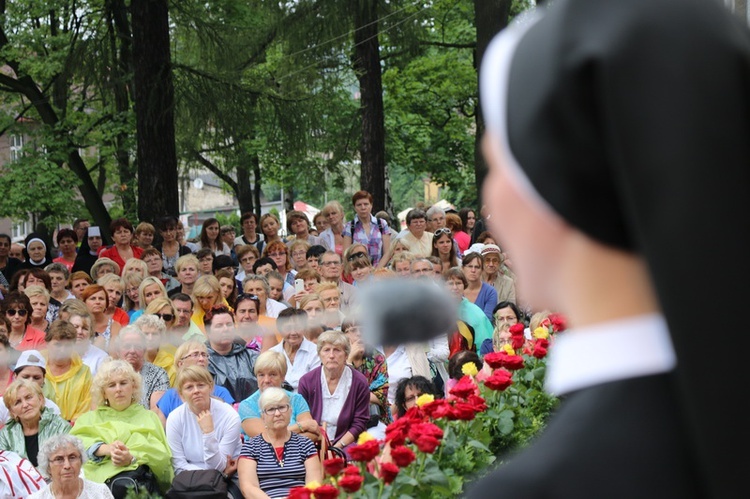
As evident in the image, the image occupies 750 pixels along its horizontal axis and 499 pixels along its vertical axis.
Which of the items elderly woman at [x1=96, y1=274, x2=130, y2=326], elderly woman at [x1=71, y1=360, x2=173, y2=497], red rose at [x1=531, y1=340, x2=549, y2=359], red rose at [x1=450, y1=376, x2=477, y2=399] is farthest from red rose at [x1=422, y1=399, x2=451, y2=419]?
elderly woman at [x1=96, y1=274, x2=130, y2=326]

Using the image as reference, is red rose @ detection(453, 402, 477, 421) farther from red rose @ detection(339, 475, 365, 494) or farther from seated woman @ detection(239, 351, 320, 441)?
seated woman @ detection(239, 351, 320, 441)

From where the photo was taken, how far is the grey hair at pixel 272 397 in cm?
739

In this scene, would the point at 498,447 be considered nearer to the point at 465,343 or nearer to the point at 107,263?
the point at 465,343

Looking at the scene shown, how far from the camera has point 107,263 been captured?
447 inches

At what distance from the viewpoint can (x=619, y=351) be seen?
3.27 ft

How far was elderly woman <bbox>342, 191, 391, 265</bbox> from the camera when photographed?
12.9 meters

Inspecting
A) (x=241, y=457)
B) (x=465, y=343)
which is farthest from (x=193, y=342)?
(x=465, y=343)

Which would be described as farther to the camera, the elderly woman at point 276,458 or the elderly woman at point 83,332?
the elderly woman at point 83,332

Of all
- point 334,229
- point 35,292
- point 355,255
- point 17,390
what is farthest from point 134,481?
point 334,229

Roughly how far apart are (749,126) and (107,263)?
35.5 ft

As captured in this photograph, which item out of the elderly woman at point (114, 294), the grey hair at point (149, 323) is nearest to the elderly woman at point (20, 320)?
the elderly woman at point (114, 294)

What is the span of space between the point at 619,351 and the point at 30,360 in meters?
7.40

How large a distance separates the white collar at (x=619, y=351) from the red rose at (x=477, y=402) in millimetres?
4253

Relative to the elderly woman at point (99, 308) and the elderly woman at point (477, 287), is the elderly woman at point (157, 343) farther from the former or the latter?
the elderly woman at point (477, 287)
